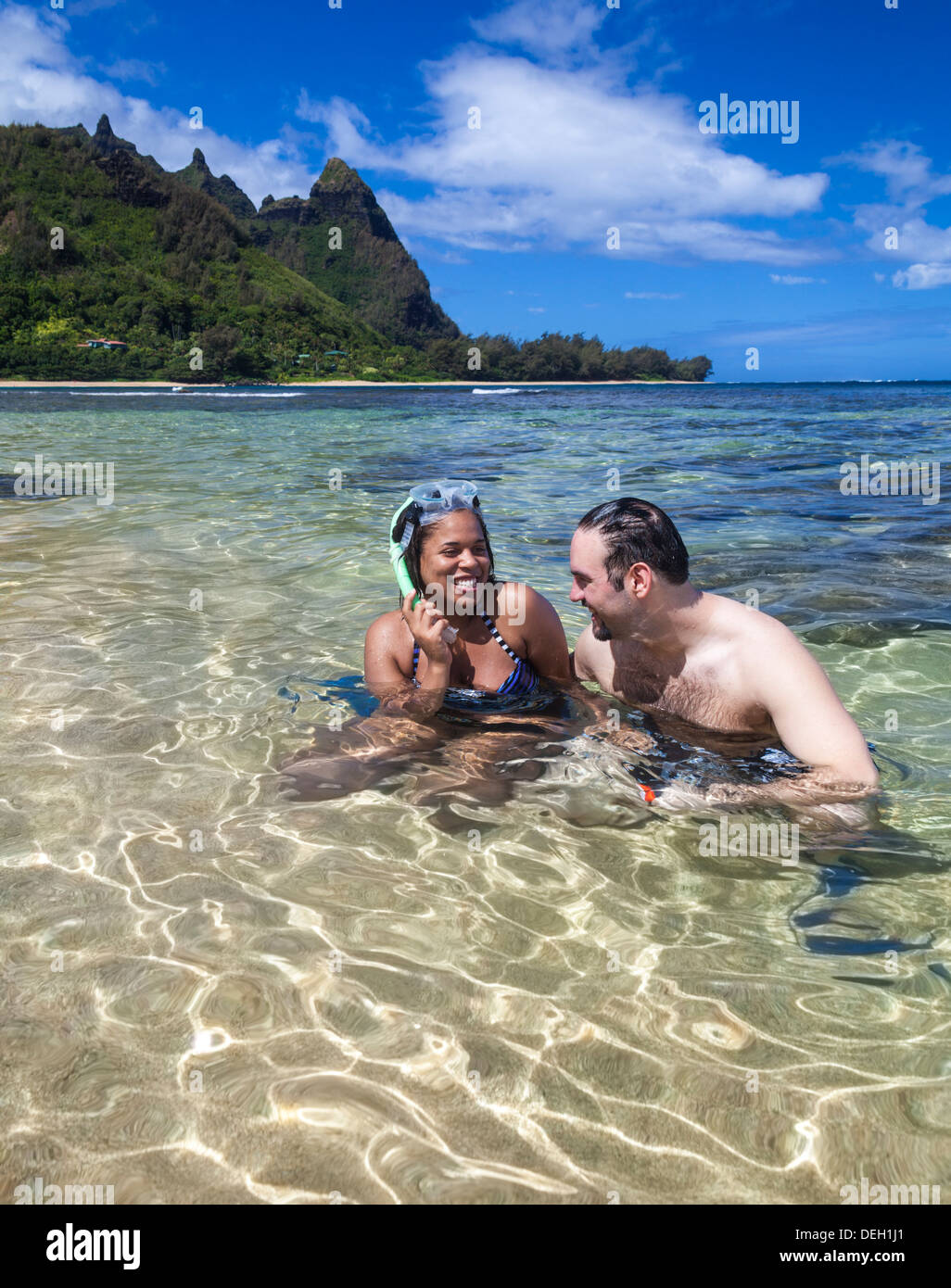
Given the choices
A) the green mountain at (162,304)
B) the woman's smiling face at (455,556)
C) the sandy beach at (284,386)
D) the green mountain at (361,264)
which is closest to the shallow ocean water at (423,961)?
the woman's smiling face at (455,556)

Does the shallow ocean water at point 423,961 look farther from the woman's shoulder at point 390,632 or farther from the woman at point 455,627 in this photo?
the woman's shoulder at point 390,632

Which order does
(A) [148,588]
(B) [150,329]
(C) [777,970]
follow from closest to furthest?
(C) [777,970]
(A) [148,588]
(B) [150,329]

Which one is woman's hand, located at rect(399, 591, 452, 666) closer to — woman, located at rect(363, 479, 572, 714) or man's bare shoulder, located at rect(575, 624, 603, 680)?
woman, located at rect(363, 479, 572, 714)

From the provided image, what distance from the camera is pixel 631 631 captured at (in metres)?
3.80

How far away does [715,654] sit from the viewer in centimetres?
372

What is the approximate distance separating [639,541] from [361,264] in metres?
208


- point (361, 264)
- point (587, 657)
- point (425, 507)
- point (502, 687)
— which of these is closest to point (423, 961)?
point (502, 687)

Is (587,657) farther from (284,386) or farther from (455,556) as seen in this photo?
(284,386)

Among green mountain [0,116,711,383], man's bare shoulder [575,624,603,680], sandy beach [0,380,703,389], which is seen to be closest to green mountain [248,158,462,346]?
green mountain [0,116,711,383]

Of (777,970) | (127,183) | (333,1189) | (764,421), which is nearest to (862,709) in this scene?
(777,970)

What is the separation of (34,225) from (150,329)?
74.6 feet

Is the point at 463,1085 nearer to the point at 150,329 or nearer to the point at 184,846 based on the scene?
the point at 184,846

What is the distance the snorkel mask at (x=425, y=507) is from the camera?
12.7ft

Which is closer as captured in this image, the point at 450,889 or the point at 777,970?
the point at 777,970
